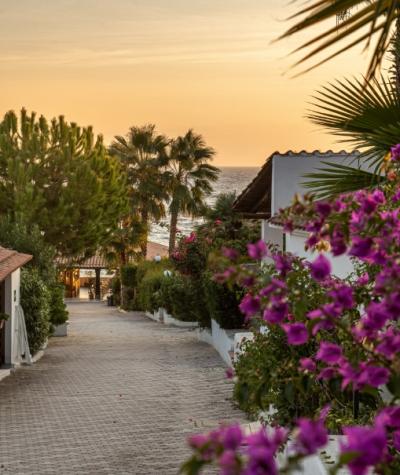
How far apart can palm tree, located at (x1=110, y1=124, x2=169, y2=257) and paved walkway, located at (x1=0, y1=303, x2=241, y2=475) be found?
2230cm

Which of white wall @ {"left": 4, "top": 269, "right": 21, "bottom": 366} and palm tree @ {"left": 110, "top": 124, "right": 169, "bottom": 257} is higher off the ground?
palm tree @ {"left": 110, "top": 124, "right": 169, "bottom": 257}

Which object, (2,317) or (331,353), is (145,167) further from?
(331,353)

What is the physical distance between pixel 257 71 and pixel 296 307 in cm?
1428

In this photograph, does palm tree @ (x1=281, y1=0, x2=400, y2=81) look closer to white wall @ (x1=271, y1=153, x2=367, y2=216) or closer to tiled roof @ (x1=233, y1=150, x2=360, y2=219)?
tiled roof @ (x1=233, y1=150, x2=360, y2=219)

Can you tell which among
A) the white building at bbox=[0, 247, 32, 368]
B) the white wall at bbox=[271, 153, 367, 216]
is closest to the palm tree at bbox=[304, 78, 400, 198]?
the white wall at bbox=[271, 153, 367, 216]

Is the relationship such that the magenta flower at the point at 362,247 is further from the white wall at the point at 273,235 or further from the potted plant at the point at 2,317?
the white wall at the point at 273,235

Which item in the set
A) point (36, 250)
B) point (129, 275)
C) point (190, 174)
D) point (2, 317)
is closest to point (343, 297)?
point (2, 317)

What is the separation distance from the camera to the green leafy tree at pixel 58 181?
152ft

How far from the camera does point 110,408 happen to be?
51.4 feet

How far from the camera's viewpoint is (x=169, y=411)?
15195 millimetres

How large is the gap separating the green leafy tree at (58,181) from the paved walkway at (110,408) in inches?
797

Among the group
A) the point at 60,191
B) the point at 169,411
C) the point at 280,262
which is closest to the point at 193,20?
the point at 169,411

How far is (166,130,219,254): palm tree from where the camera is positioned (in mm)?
46375

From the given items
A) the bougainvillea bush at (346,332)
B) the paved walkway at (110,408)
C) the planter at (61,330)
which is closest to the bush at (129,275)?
the planter at (61,330)
